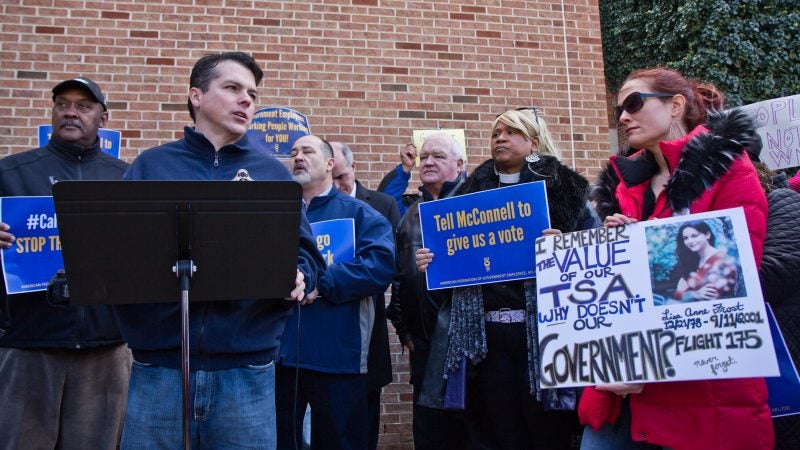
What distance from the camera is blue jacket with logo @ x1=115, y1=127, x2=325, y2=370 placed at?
253cm

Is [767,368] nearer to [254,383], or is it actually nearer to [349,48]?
[254,383]

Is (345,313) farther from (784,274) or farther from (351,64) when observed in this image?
(351,64)

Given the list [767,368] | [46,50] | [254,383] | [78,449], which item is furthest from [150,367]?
[46,50]

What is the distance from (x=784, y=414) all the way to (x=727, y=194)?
2.74 feet

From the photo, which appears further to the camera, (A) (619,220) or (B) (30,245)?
(B) (30,245)

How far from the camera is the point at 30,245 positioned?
11.6ft

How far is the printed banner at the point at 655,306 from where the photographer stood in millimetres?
2480

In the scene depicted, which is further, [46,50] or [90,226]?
[46,50]

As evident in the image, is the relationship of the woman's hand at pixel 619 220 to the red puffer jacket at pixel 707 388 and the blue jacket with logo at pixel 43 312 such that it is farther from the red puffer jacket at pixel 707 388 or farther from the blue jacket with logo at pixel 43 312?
the blue jacket with logo at pixel 43 312

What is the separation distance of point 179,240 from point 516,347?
192 cm

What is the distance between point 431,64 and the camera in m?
6.59

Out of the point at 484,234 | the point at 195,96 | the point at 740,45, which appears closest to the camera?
the point at 195,96

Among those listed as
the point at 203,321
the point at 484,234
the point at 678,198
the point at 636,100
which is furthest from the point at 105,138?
the point at 678,198

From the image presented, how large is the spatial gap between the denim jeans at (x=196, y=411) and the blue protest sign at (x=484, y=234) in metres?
1.53
